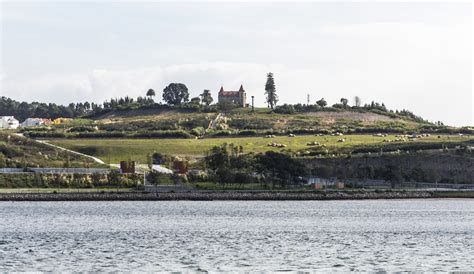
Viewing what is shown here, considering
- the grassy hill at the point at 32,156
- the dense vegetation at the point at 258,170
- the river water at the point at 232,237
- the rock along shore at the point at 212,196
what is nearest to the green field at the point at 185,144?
the grassy hill at the point at 32,156

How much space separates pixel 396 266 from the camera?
158 ft

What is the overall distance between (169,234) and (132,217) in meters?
18.8

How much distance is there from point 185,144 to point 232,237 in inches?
4428

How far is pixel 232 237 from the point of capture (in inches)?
2598

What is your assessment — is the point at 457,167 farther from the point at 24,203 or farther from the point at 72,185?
the point at 24,203

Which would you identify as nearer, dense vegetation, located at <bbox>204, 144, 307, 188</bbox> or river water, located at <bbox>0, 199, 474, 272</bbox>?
river water, located at <bbox>0, 199, 474, 272</bbox>

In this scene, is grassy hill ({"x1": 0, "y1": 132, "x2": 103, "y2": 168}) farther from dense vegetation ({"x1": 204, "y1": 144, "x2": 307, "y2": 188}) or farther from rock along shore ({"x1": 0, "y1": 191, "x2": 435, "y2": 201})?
rock along shore ({"x1": 0, "y1": 191, "x2": 435, "y2": 201})

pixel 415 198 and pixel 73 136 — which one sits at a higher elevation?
pixel 73 136

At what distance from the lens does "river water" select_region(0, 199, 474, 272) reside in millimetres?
49625

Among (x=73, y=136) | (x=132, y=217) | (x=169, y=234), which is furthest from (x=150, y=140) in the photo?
(x=169, y=234)

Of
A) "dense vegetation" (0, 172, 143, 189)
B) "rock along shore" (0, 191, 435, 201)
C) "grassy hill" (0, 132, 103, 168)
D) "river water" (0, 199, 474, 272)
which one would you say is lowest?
"river water" (0, 199, 474, 272)

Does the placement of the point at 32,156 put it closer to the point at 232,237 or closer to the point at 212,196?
the point at 212,196

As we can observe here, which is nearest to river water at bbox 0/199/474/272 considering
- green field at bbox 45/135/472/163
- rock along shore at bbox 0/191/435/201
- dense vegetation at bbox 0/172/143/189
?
rock along shore at bbox 0/191/435/201

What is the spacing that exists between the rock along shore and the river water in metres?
4.27
